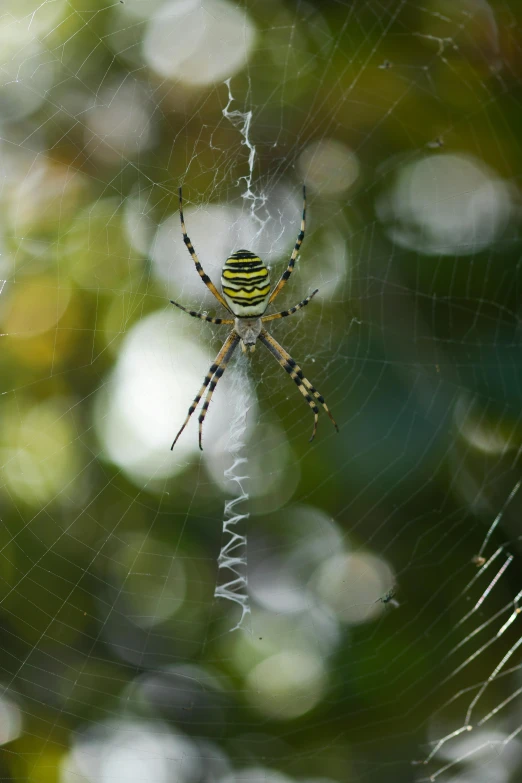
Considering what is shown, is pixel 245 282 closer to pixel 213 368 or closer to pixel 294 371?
pixel 213 368

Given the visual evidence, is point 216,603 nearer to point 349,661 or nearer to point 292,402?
point 349,661

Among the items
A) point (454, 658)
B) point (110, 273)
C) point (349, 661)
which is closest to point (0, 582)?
point (110, 273)

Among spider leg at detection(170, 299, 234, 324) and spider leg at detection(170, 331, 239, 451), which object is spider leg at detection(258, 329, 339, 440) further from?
spider leg at detection(170, 299, 234, 324)

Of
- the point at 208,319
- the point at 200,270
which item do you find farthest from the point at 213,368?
the point at 200,270

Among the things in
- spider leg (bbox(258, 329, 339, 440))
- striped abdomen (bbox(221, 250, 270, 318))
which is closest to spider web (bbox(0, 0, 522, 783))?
spider leg (bbox(258, 329, 339, 440))

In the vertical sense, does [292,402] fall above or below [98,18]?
below

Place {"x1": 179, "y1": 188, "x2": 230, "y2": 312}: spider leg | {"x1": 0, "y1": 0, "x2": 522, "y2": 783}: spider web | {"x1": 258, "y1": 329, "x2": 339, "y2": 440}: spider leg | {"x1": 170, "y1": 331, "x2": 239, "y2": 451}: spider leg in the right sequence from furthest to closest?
{"x1": 258, "y1": 329, "x2": 339, "y2": 440}: spider leg, {"x1": 170, "y1": 331, "x2": 239, "y2": 451}: spider leg, {"x1": 0, "y1": 0, "x2": 522, "y2": 783}: spider web, {"x1": 179, "y1": 188, "x2": 230, "y2": 312}: spider leg

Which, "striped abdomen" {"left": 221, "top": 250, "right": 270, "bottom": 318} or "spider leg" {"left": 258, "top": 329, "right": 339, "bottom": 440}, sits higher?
"striped abdomen" {"left": 221, "top": 250, "right": 270, "bottom": 318}
